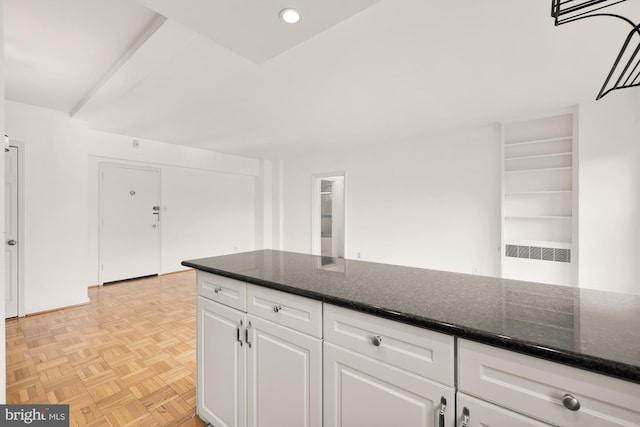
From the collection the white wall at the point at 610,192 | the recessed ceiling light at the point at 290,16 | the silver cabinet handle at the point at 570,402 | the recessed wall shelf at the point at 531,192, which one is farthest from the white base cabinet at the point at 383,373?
the recessed wall shelf at the point at 531,192

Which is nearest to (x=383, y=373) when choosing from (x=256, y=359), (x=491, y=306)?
(x=491, y=306)

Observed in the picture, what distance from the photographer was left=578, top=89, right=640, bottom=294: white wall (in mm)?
2930

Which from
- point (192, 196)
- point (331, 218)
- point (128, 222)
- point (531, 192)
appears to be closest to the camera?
point (531, 192)

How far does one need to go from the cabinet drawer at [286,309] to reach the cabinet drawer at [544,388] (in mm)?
534

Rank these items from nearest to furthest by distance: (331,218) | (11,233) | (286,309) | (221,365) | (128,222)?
(286,309) < (221,365) < (11,233) < (128,222) < (331,218)

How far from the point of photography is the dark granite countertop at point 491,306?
696 millimetres

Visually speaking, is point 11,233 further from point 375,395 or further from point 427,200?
point 427,200

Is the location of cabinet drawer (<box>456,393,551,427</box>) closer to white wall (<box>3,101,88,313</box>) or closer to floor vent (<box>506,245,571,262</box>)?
floor vent (<box>506,245,571,262</box>)

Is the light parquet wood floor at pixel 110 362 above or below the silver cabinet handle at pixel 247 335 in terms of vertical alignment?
below

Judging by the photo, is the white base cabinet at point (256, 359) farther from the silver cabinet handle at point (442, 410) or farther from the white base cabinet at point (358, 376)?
the silver cabinet handle at point (442, 410)

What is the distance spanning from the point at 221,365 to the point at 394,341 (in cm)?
101

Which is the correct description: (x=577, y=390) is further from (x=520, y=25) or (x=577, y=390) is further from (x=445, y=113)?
(x=445, y=113)

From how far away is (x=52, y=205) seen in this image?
3.39 m

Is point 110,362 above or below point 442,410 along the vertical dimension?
below
